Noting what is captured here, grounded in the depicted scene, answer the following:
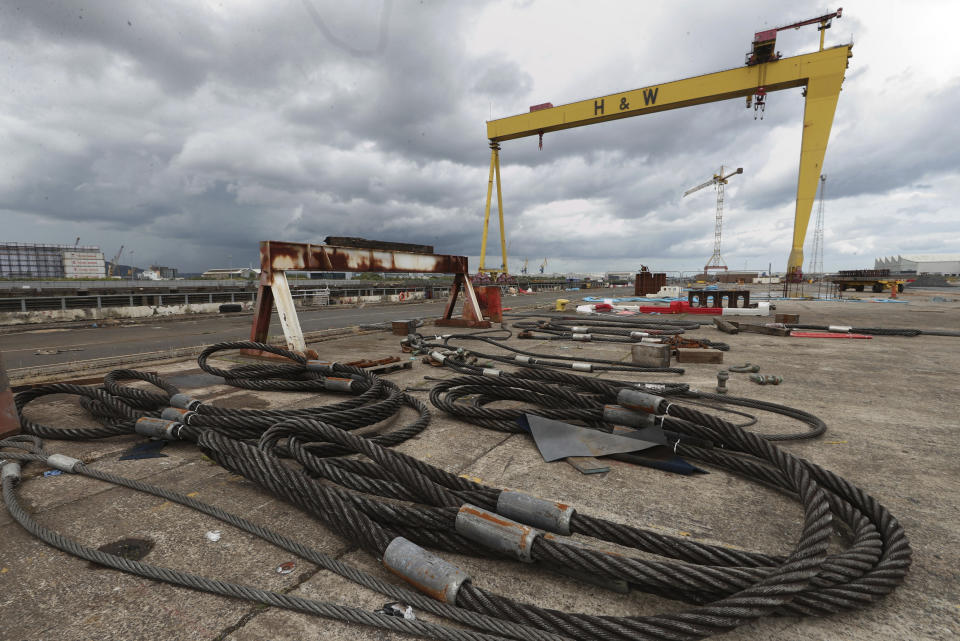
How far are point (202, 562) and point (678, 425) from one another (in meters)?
2.34

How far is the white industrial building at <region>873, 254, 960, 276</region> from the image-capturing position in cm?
7312

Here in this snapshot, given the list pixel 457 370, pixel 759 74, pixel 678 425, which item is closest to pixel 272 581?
pixel 678 425

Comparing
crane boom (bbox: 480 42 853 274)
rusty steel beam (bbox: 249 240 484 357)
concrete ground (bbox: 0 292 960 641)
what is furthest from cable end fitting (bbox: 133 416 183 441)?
crane boom (bbox: 480 42 853 274)

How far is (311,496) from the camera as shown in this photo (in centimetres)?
172

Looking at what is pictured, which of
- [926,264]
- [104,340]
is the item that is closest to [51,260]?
[104,340]

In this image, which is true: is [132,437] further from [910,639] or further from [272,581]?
[910,639]

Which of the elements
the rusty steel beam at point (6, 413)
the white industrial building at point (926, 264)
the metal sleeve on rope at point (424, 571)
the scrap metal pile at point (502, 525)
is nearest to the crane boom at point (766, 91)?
the scrap metal pile at point (502, 525)

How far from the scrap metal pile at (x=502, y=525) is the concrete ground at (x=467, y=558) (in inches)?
2.1

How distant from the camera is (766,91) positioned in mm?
19750

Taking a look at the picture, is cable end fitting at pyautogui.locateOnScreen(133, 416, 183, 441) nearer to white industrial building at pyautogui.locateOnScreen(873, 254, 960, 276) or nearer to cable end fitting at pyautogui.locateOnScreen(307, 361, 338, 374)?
cable end fitting at pyautogui.locateOnScreen(307, 361, 338, 374)

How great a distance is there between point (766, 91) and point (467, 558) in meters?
25.8

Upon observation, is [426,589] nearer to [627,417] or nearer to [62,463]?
[627,417]

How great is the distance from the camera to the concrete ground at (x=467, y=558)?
4.09 feet

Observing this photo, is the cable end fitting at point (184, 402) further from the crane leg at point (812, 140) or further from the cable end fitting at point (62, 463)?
the crane leg at point (812, 140)
